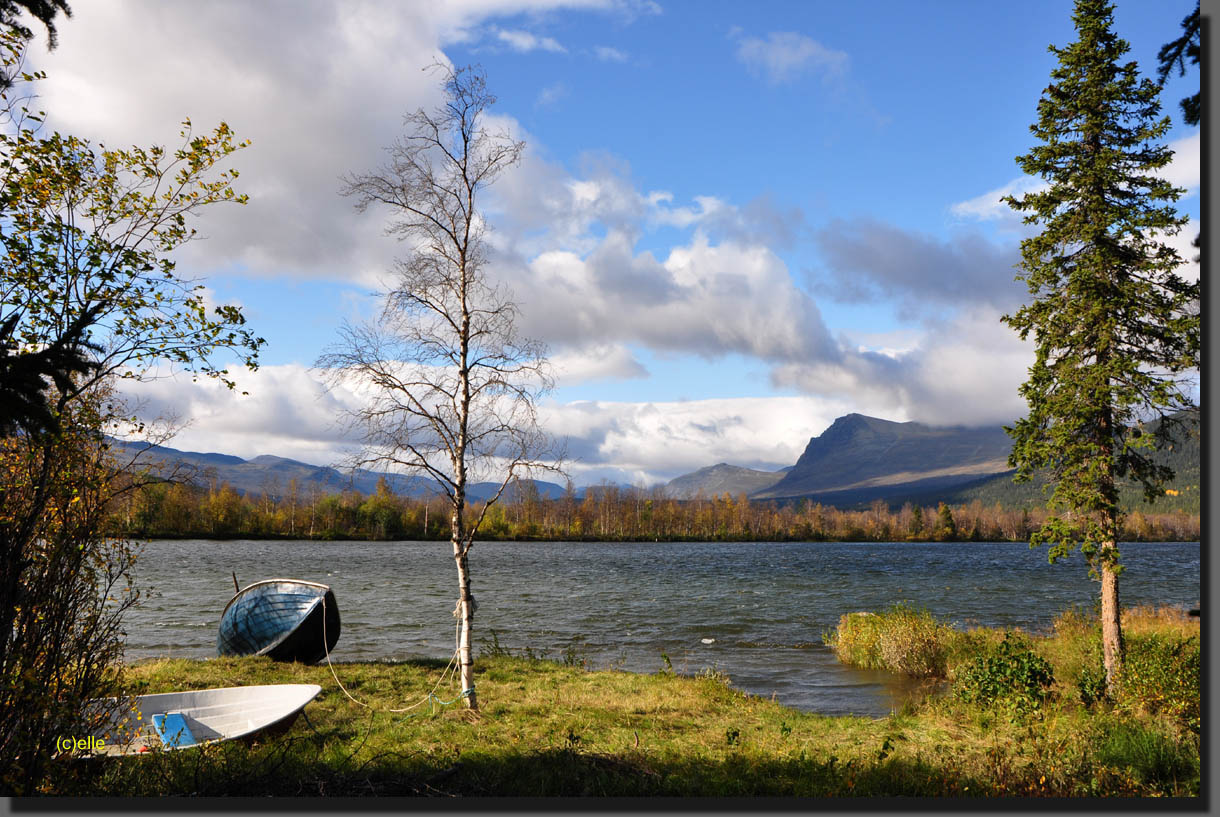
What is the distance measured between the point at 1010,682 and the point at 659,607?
83.3 feet

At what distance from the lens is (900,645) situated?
21594 millimetres

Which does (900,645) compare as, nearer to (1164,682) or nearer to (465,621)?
(1164,682)

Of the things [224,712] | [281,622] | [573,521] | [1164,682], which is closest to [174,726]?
[224,712]

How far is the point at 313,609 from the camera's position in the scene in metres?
18.8

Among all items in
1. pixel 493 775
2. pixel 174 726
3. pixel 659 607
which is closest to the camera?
pixel 493 775

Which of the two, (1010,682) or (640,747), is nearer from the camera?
(640,747)

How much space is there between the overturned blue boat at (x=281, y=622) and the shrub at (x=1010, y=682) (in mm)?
15387

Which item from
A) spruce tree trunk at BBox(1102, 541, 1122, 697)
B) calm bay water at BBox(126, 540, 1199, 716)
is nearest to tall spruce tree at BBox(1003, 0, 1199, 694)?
spruce tree trunk at BBox(1102, 541, 1122, 697)

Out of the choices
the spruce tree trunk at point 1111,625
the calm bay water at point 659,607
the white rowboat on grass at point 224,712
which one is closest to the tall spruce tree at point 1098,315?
the spruce tree trunk at point 1111,625

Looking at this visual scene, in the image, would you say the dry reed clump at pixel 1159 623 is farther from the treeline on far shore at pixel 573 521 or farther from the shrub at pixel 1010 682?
the treeline on far shore at pixel 573 521

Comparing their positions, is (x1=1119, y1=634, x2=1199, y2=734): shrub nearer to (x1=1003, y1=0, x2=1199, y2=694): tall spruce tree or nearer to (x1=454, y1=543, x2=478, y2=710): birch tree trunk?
(x1=1003, y1=0, x2=1199, y2=694): tall spruce tree

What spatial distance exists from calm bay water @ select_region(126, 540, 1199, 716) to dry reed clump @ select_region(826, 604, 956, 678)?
78 centimetres

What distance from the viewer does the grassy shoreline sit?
25.8 ft

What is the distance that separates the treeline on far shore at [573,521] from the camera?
124 meters
